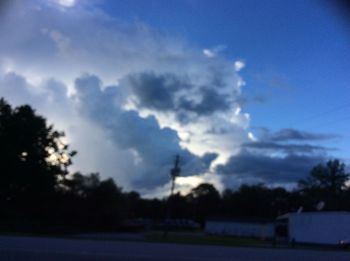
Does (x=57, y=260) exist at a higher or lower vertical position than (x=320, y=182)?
lower

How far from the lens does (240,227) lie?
311 ft

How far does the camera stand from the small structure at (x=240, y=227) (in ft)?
299

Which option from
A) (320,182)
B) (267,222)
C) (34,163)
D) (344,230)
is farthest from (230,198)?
(344,230)

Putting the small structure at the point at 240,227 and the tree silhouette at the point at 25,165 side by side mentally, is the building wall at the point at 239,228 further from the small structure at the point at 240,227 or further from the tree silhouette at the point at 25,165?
the tree silhouette at the point at 25,165

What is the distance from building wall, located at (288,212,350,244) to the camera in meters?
58.6

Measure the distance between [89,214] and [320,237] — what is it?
36.0 m

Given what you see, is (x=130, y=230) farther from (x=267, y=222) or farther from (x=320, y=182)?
(x=320, y=182)

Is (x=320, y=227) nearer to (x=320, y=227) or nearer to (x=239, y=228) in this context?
(x=320, y=227)

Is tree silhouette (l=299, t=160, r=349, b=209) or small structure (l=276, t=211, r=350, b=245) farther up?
tree silhouette (l=299, t=160, r=349, b=209)

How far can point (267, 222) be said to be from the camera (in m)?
94.1

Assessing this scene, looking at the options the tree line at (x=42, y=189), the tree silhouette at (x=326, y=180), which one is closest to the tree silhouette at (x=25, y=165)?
the tree line at (x=42, y=189)

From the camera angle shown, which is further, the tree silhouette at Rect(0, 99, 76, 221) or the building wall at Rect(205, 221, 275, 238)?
the building wall at Rect(205, 221, 275, 238)

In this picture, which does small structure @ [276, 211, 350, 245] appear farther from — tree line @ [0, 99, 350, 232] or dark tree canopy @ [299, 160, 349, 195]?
dark tree canopy @ [299, 160, 349, 195]

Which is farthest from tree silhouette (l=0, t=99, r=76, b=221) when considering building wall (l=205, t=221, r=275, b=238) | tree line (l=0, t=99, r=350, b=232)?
building wall (l=205, t=221, r=275, b=238)
